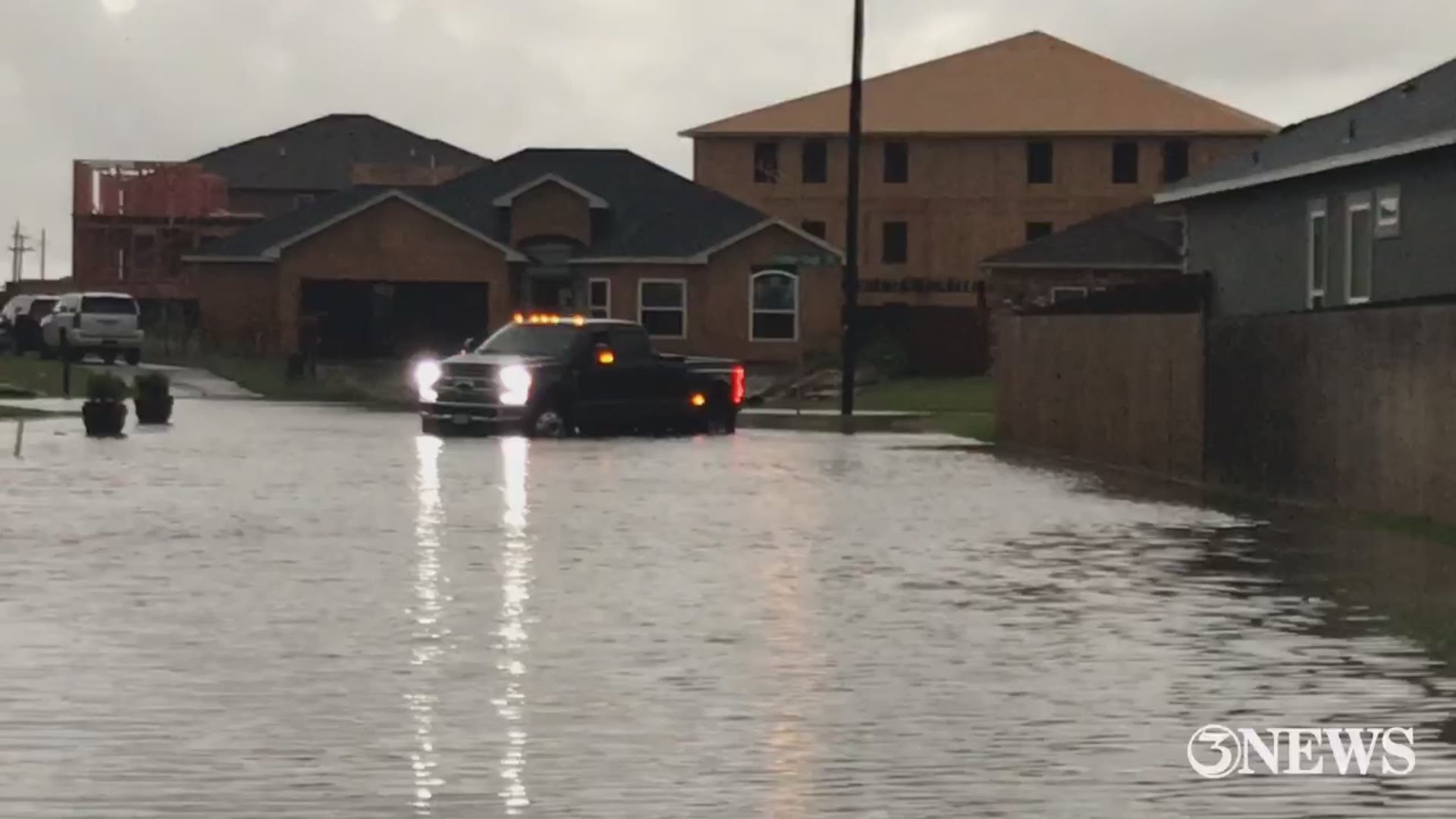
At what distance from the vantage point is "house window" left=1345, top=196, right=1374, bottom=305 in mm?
40750

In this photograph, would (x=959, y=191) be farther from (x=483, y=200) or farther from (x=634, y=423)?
(x=634, y=423)

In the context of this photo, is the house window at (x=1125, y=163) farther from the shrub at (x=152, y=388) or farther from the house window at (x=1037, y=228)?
the shrub at (x=152, y=388)

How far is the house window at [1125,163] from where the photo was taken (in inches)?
4173

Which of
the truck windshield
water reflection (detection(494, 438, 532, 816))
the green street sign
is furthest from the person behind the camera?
the green street sign

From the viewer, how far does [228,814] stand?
10398mm

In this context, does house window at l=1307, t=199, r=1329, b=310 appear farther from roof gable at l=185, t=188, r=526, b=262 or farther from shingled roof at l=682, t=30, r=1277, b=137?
shingled roof at l=682, t=30, r=1277, b=137

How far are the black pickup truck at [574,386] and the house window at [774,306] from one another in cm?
3784

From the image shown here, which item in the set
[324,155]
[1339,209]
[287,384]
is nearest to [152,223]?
[287,384]

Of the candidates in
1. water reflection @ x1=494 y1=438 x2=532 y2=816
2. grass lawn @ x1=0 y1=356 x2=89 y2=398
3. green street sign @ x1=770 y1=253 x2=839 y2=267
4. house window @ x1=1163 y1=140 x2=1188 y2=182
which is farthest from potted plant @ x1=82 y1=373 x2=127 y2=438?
house window @ x1=1163 y1=140 x2=1188 y2=182

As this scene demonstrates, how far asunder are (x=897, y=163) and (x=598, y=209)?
22.5 m

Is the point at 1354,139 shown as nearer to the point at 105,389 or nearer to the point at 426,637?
the point at 105,389

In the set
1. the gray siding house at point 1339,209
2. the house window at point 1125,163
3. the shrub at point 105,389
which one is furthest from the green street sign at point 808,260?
the house window at point 1125,163

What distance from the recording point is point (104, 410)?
40.6 meters

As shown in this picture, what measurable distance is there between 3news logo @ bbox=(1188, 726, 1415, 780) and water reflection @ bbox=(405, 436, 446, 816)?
2935mm
